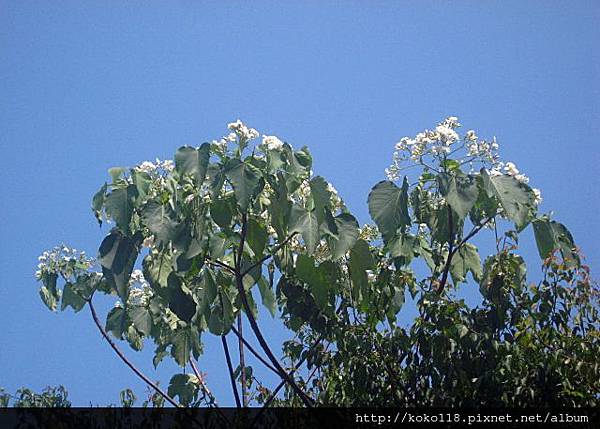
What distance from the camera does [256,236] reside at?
4781mm

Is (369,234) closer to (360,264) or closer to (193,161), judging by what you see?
(360,264)

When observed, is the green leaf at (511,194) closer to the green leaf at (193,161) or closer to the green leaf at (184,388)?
the green leaf at (193,161)

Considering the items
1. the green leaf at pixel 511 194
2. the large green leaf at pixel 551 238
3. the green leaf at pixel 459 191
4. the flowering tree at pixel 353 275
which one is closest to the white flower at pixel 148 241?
the flowering tree at pixel 353 275

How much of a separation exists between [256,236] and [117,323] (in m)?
1.32

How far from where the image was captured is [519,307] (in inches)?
178

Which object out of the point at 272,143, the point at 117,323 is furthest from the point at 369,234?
the point at 117,323

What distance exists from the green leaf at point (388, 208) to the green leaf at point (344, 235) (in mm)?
126

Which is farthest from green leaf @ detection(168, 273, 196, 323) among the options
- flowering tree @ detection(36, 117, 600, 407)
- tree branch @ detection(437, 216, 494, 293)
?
tree branch @ detection(437, 216, 494, 293)

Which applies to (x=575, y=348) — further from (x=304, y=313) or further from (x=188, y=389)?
(x=188, y=389)

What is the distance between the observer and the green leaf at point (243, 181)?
4.41 m

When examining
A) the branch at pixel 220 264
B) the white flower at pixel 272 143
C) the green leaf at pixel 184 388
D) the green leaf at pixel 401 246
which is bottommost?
the green leaf at pixel 184 388

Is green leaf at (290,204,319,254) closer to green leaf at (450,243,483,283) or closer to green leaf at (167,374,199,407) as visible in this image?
green leaf at (450,243,483,283)

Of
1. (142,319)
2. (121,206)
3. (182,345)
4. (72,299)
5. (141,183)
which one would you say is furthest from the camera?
(72,299)

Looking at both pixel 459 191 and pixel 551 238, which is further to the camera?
pixel 551 238
